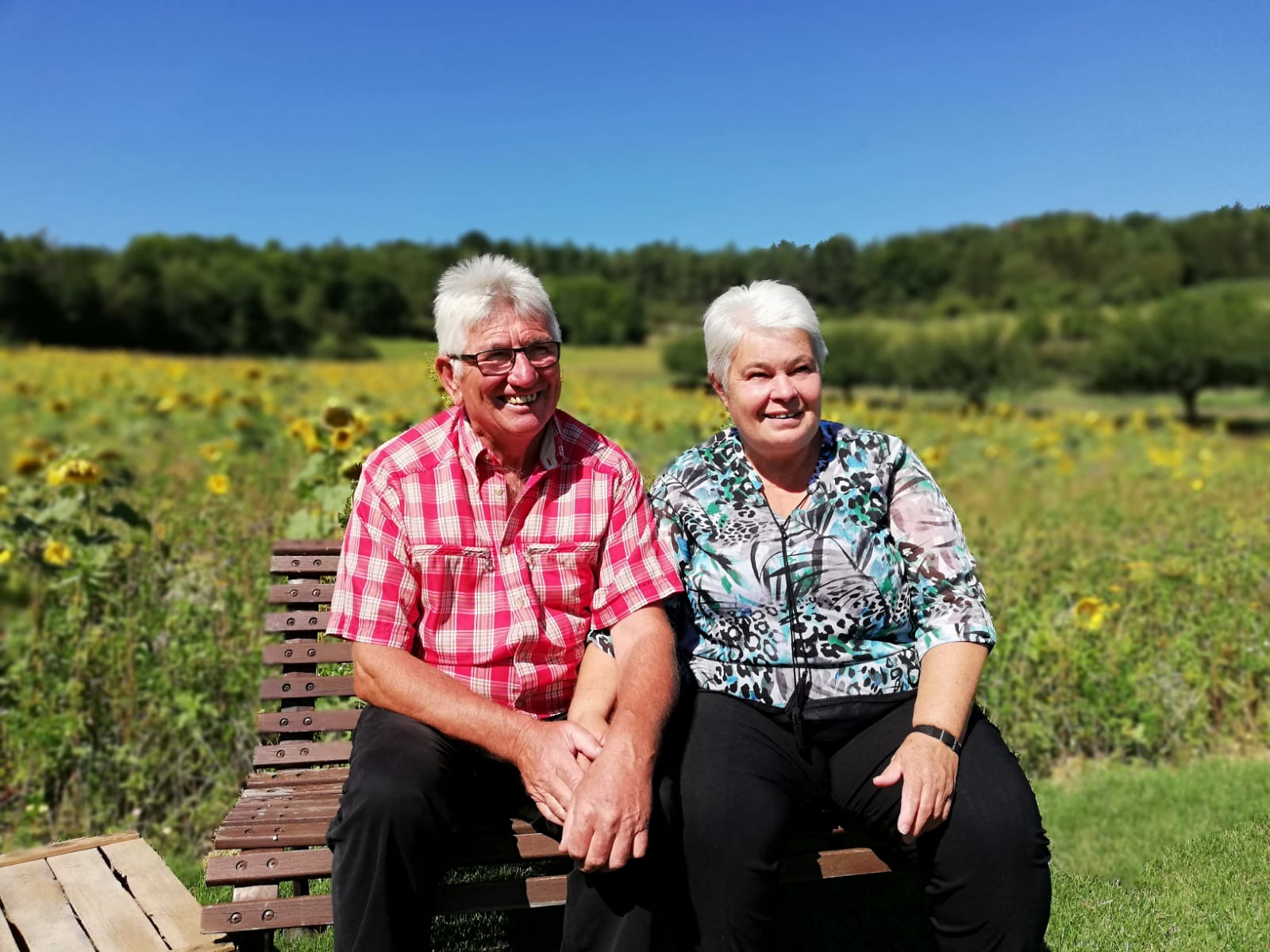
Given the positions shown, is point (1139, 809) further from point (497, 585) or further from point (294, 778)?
point (294, 778)

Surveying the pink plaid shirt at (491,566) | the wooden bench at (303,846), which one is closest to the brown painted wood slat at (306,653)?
the wooden bench at (303,846)

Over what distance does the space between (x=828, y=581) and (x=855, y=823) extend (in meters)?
0.53

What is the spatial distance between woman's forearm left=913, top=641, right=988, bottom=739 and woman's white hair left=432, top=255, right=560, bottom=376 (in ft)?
3.71

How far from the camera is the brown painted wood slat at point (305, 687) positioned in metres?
2.82

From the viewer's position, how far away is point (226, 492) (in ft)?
16.0

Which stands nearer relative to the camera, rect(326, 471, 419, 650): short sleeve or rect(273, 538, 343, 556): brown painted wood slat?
rect(326, 471, 419, 650): short sleeve

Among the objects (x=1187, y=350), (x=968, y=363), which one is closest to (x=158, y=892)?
(x=968, y=363)

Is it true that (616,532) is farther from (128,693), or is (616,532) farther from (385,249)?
(385,249)

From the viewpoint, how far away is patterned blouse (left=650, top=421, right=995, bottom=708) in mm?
2318

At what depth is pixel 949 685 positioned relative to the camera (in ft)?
7.26

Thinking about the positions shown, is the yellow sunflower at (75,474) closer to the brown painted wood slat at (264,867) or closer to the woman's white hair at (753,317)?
the brown painted wood slat at (264,867)

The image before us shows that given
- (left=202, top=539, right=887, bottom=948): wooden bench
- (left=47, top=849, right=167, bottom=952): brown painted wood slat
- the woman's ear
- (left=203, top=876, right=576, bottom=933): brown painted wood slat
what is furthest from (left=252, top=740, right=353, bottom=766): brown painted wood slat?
the woman's ear

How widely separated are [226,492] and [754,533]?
10.9 feet

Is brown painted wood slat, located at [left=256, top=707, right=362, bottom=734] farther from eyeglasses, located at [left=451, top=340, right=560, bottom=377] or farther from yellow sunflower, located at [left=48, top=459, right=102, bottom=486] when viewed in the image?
yellow sunflower, located at [left=48, top=459, right=102, bottom=486]
